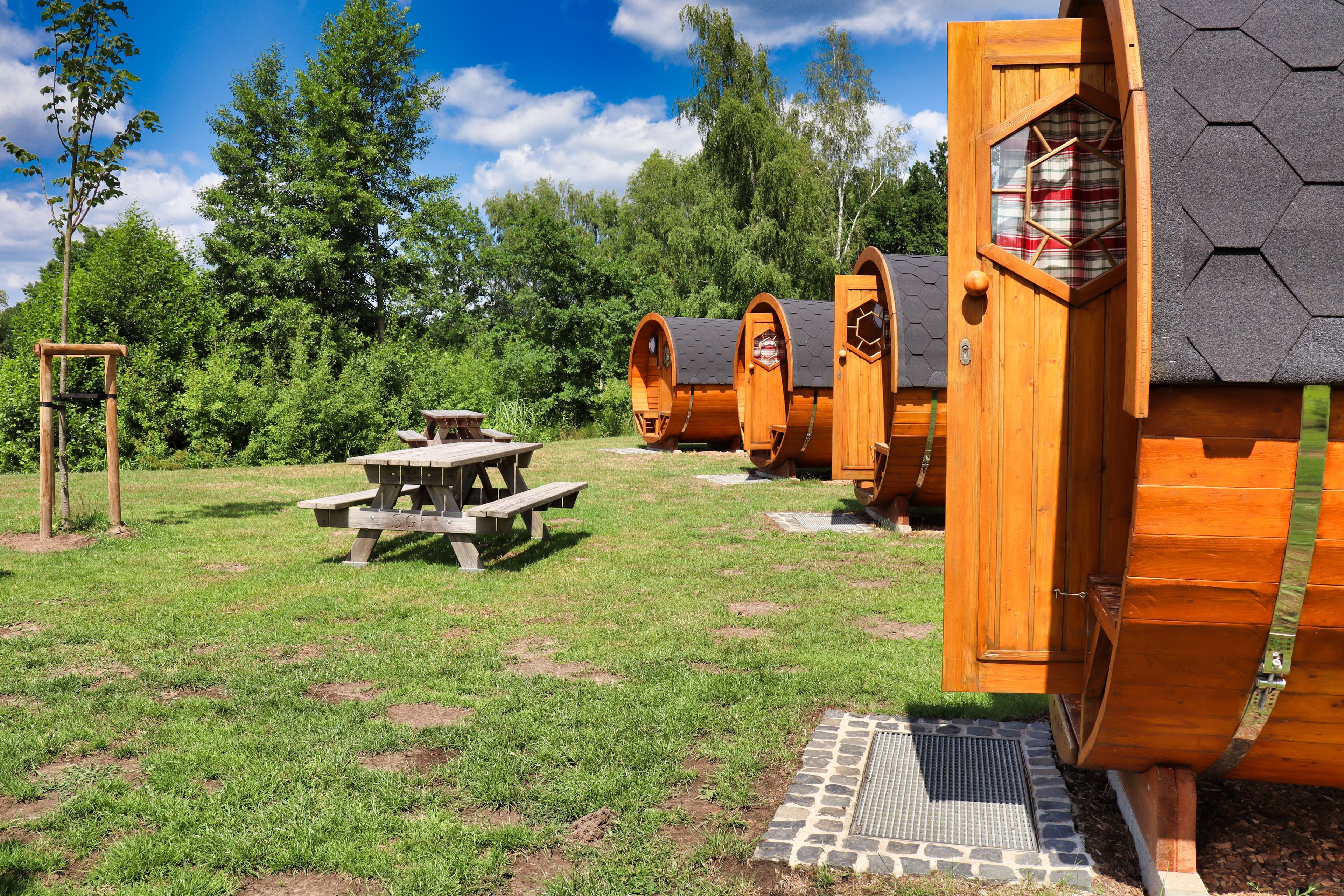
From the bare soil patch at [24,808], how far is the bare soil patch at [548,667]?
6.91 feet

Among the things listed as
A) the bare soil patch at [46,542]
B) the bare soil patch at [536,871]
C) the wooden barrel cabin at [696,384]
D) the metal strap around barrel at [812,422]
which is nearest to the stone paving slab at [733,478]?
the metal strap around barrel at [812,422]

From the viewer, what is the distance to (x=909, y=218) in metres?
31.1

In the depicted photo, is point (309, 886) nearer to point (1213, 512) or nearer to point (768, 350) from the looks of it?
point (1213, 512)

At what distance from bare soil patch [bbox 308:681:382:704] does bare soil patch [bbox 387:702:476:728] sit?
214 millimetres

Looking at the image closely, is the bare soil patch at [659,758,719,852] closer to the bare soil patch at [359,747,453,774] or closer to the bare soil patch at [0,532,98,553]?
the bare soil patch at [359,747,453,774]

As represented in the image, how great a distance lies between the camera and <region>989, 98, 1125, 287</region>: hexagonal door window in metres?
3.12

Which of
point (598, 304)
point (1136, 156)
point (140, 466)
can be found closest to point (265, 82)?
point (598, 304)

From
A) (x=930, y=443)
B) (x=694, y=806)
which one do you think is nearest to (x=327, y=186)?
(x=930, y=443)

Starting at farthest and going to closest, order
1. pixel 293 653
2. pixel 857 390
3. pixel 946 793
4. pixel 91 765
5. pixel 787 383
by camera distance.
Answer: pixel 787 383 < pixel 857 390 < pixel 293 653 < pixel 91 765 < pixel 946 793

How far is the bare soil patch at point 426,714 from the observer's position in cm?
414

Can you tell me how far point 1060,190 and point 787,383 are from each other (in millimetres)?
9523

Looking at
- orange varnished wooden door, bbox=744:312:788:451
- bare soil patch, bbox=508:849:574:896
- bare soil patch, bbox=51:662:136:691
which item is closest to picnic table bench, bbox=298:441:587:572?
bare soil patch, bbox=51:662:136:691

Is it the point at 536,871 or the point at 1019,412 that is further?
the point at 1019,412

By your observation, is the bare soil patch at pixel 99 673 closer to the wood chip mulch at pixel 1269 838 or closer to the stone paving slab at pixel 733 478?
the wood chip mulch at pixel 1269 838
